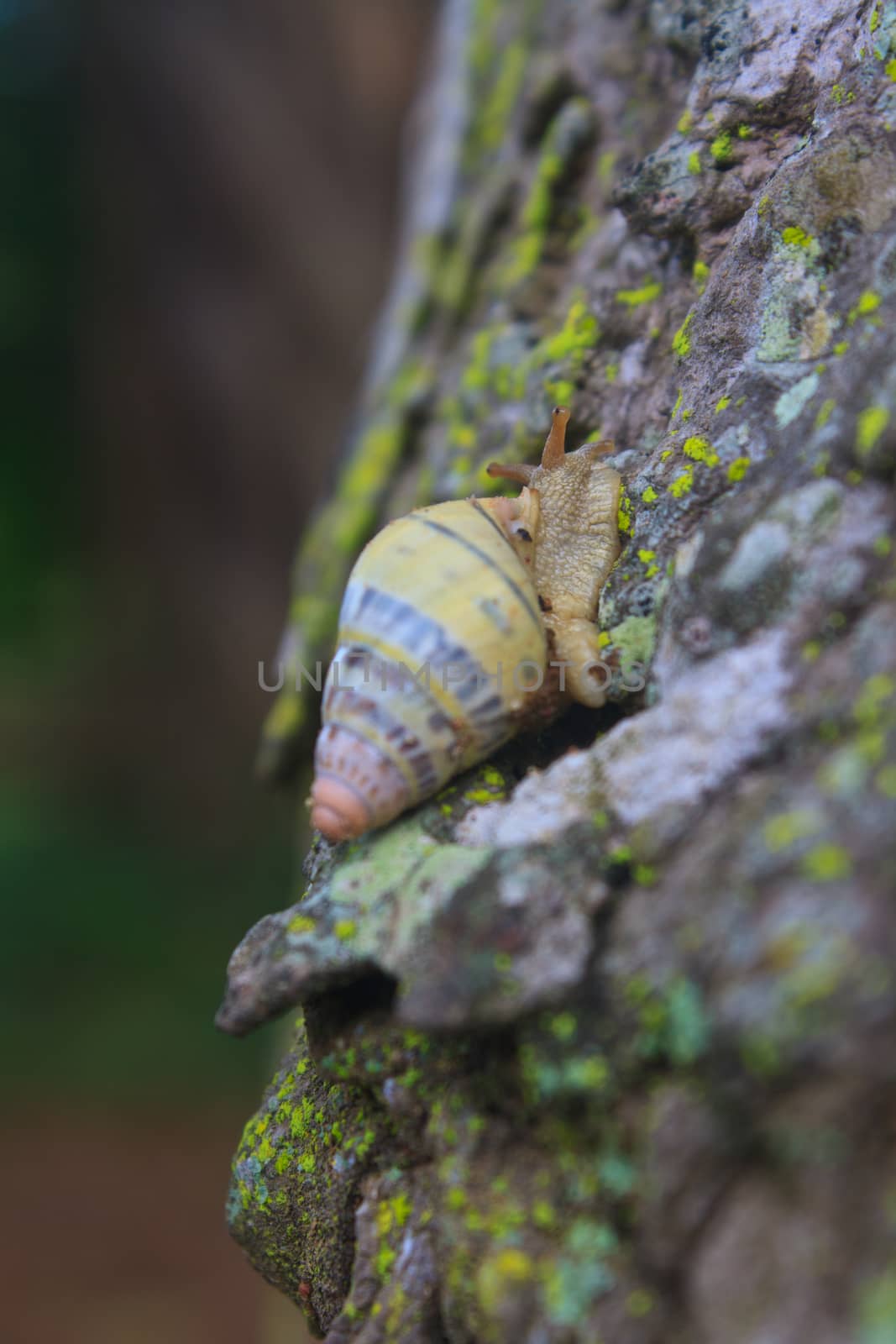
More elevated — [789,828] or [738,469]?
[738,469]

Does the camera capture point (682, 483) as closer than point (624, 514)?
Yes

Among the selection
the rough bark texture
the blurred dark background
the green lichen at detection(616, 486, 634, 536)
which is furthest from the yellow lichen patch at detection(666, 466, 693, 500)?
the blurred dark background

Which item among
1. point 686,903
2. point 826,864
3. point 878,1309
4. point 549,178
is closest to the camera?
point 878,1309

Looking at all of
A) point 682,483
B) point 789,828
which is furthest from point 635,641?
point 789,828

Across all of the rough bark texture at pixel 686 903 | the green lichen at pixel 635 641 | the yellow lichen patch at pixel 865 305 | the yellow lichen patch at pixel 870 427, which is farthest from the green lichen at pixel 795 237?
the green lichen at pixel 635 641

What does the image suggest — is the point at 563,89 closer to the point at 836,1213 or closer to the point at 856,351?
the point at 856,351

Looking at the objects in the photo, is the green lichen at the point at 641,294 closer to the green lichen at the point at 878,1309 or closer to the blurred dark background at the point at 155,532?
the green lichen at the point at 878,1309

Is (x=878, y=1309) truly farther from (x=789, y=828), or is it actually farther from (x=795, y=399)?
(x=795, y=399)
